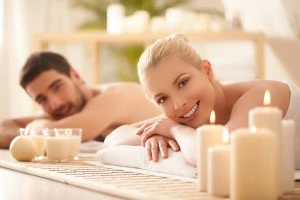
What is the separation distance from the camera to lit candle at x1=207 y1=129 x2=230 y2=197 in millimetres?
1479

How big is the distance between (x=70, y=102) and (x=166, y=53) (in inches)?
49.2

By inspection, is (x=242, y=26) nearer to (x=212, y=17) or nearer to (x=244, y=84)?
(x=212, y=17)

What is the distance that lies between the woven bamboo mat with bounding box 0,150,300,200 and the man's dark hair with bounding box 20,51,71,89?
2.81 ft

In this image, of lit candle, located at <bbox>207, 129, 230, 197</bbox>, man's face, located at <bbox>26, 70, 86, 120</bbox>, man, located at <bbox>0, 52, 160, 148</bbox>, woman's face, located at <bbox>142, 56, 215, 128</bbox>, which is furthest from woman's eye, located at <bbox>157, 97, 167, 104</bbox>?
man's face, located at <bbox>26, 70, 86, 120</bbox>

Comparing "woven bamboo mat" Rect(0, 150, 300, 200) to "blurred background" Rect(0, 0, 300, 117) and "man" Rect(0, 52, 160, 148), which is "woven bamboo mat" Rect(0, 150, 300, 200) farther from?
"blurred background" Rect(0, 0, 300, 117)

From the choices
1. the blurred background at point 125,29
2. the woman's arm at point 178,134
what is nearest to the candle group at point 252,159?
the woman's arm at point 178,134

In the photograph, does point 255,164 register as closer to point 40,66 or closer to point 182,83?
point 182,83

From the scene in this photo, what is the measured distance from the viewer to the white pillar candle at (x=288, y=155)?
1523 millimetres

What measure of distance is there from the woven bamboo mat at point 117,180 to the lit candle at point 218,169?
0.03 meters

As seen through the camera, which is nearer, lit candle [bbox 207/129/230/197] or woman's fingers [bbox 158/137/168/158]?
lit candle [bbox 207/129/230/197]

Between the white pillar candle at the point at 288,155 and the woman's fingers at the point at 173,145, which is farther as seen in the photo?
the woman's fingers at the point at 173,145

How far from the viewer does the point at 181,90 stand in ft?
6.58

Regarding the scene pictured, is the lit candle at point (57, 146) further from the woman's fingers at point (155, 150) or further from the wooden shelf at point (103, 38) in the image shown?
the wooden shelf at point (103, 38)

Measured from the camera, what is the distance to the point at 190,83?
2.01 metres
